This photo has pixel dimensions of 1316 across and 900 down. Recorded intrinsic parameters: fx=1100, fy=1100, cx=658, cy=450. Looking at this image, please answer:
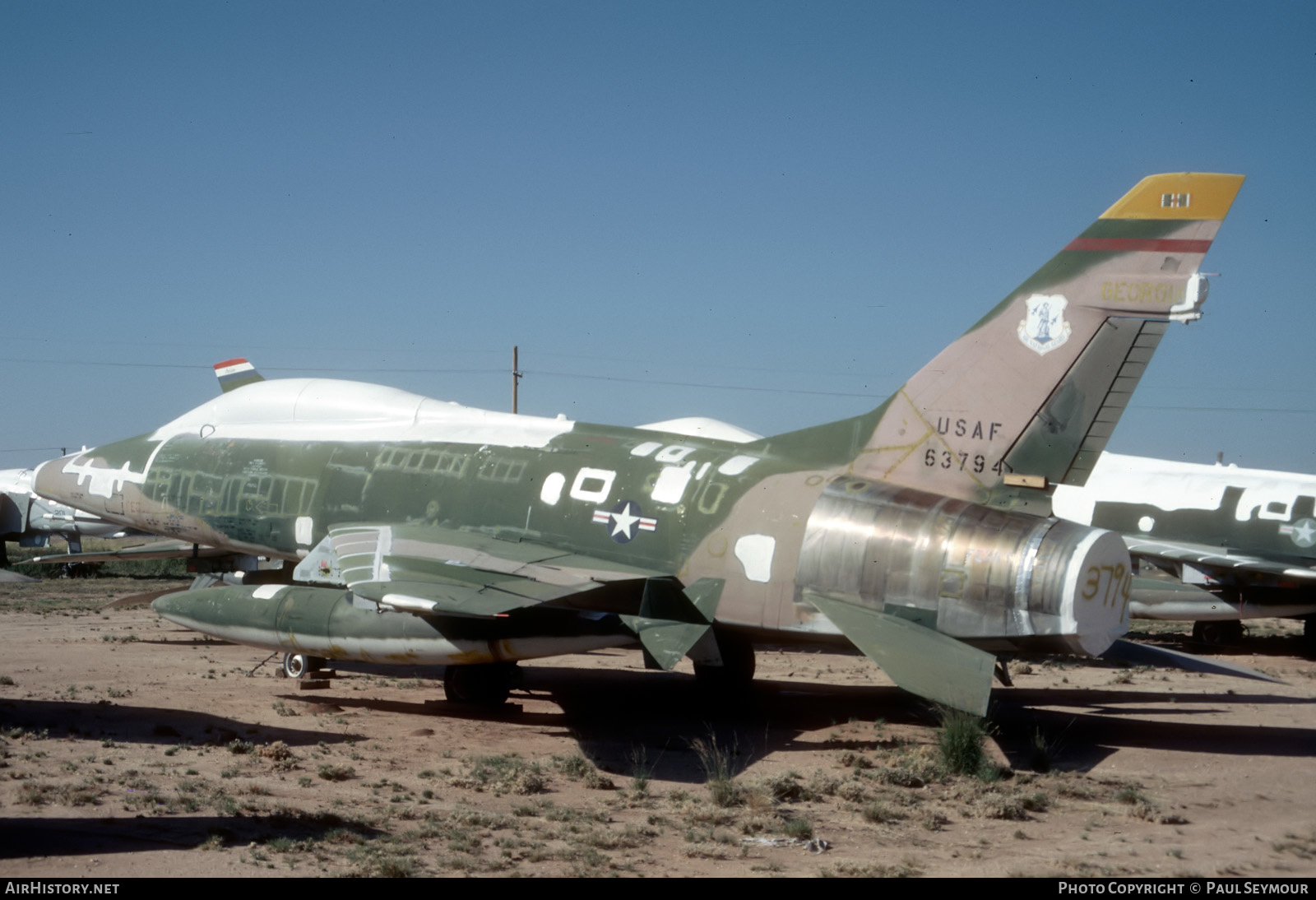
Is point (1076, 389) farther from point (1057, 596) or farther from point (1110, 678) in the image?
point (1110, 678)

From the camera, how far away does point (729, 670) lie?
50.9 feet

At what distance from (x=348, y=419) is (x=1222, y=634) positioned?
20120 mm

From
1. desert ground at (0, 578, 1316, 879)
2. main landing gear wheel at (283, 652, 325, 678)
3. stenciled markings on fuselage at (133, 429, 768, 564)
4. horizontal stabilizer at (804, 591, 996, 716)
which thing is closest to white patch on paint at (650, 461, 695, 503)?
stenciled markings on fuselage at (133, 429, 768, 564)

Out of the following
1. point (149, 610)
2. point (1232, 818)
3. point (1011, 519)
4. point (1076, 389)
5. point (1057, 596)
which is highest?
point (1076, 389)

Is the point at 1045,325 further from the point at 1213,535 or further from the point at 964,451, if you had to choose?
the point at 1213,535

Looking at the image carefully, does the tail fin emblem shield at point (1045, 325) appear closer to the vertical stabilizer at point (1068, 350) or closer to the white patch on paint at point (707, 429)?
the vertical stabilizer at point (1068, 350)

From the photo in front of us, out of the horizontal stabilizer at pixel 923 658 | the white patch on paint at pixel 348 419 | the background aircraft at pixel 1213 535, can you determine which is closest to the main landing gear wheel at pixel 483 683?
the white patch on paint at pixel 348 419

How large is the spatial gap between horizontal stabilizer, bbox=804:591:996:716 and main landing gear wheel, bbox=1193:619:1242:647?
667 inches

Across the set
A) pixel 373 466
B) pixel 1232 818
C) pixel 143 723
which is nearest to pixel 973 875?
pixel 1232 818

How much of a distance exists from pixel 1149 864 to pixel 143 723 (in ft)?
34.4

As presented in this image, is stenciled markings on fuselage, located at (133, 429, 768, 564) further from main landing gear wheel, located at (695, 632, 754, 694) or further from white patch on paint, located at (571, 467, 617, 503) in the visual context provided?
main landing gear wheel, located at (695, 632, 754, 694)

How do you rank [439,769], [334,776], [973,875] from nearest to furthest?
1. [973,875]
2. [334,776]
3. [439,769]

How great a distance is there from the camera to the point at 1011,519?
11.7 m

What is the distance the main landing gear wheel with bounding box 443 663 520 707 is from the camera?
14.8 m
